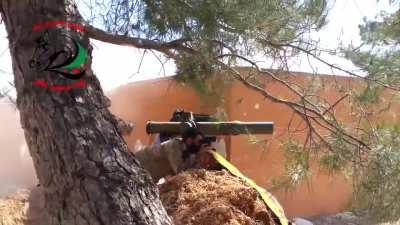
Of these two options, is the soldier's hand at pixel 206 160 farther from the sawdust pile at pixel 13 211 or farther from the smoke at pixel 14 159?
the smoke at pixel 14 159

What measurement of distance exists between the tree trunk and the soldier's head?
808mm

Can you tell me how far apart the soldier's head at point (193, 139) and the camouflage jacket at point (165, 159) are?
24 mm

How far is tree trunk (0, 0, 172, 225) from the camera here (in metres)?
1.59

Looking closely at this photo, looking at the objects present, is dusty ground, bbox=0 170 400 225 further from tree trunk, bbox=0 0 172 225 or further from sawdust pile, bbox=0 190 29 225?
tree trunk, bbox=0 0 172 225

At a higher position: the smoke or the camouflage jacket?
the camouflage jacket

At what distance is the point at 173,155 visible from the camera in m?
2.57

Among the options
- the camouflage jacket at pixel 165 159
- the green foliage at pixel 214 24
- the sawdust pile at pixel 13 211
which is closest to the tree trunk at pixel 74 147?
the green foliage at pixel 214 24

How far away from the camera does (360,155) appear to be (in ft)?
8.21

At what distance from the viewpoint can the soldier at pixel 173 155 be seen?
2557 mm

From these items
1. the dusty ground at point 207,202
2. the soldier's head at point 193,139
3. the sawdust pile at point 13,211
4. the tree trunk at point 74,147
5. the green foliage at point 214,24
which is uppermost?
the green foliage at point 214,24

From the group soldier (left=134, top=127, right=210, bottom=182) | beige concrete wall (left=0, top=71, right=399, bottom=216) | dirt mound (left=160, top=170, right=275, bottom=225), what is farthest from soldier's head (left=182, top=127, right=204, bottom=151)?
beige concrete wall (left=0, top=71, right=399, bottom=216)

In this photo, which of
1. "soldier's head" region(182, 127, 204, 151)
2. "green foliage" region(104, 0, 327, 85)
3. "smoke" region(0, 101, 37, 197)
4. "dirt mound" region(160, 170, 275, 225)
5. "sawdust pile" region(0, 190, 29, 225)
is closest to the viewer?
"dirt mound" region(160, 170, 275, 225)

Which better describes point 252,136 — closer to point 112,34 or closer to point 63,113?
point 112,34

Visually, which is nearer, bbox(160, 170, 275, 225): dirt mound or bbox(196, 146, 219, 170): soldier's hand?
bbox(160, 170, 275, 225): dirt mound
